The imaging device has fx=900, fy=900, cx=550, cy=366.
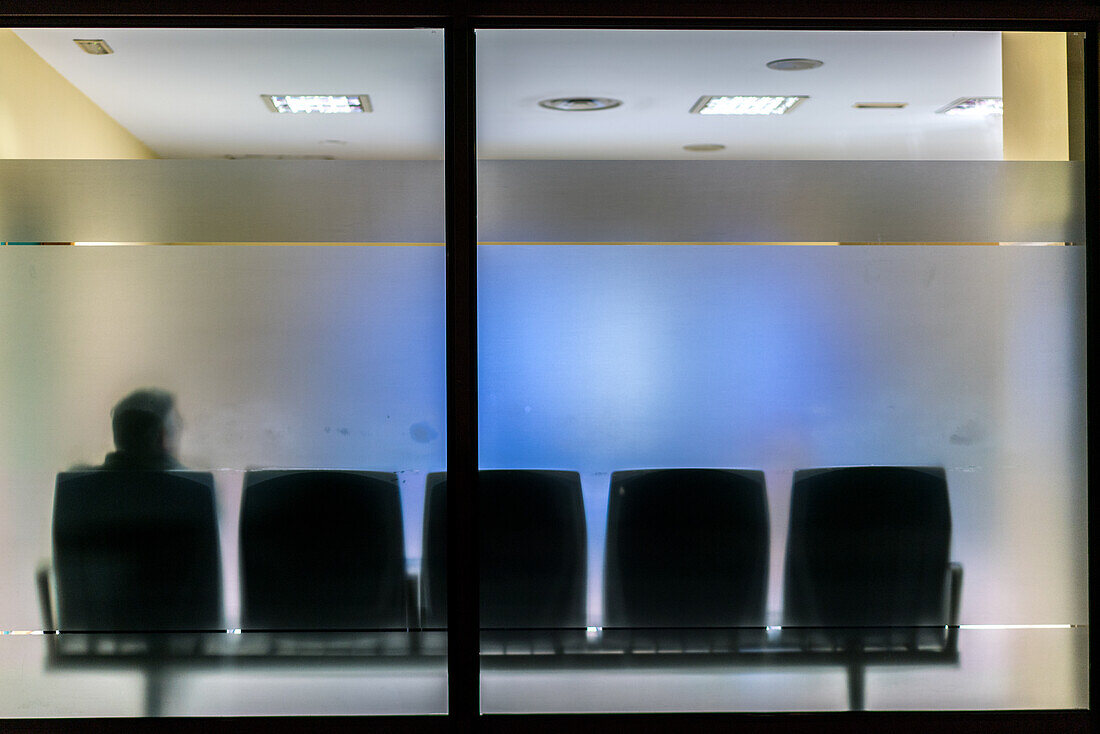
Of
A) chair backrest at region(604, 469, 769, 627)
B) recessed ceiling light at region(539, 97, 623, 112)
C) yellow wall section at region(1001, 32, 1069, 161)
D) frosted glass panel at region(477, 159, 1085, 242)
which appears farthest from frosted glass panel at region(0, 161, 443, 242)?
yellow wall section at region(1001, 32, 1069, 161)

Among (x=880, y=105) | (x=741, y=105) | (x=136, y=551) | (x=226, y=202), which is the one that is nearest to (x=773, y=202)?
(x=741, y=105)

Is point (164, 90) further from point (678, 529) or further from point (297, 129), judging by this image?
point (678, 529)

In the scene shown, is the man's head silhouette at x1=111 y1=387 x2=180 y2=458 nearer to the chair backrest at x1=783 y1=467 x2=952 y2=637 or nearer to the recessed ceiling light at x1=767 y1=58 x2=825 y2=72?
the chair backrest at x1=783 y1=467 x2=952 y2=637

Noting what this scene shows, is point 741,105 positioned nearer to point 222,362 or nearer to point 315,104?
point 315,104

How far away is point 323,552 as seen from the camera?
7.20 feet

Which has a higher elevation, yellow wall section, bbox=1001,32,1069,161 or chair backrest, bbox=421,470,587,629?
yellow wall section, bbox=1001,32,1069,161

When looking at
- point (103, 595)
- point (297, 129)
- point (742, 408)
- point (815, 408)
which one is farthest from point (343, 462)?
point (815, 408)

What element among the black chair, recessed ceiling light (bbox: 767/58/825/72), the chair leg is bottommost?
the chair leg

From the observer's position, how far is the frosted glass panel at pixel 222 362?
84.9 inches

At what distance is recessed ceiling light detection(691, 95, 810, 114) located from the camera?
2186mm

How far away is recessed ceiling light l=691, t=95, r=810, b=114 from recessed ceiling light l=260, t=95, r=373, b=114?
812 mm

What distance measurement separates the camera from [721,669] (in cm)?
221

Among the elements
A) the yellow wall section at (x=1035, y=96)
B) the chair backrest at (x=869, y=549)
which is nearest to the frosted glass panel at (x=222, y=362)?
the chair backrest at (x=869, y=549)

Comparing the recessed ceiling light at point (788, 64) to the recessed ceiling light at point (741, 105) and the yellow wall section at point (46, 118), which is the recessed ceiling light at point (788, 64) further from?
the yellow wall section at point (46, 118)
